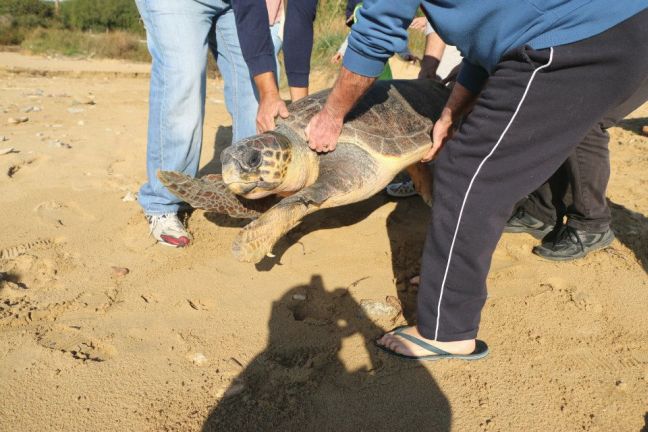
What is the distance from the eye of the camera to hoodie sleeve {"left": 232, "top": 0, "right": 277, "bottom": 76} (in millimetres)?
1975

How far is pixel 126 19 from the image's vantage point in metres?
24.4

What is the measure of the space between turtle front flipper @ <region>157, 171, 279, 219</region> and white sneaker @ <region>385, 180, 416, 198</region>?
1194 mm

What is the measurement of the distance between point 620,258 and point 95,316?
7.60 ft

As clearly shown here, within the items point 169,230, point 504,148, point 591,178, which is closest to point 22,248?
point 169,230

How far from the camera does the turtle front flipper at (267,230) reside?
1.50 metres

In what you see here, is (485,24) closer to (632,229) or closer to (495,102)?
(495,102)

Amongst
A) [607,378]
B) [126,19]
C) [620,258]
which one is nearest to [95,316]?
[607,378]

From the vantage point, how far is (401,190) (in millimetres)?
2924

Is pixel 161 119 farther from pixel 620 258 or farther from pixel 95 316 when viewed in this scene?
pixel 620 258

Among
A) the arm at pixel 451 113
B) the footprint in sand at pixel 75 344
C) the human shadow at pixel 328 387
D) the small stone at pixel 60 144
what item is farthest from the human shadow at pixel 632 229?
the small stone at pixel 60 144

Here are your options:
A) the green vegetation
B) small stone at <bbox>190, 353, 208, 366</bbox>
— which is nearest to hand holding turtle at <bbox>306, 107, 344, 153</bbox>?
small stone at <bbox>190, 353, 208, 366</bbox>

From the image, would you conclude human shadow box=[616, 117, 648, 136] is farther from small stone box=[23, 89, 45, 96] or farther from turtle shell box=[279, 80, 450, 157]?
small stone box=[23, 89, 45, 96]

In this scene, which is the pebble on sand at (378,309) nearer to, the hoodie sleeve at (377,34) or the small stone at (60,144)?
the hoodie sleeve at (377,34)

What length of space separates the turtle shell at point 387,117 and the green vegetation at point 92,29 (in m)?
4.33
